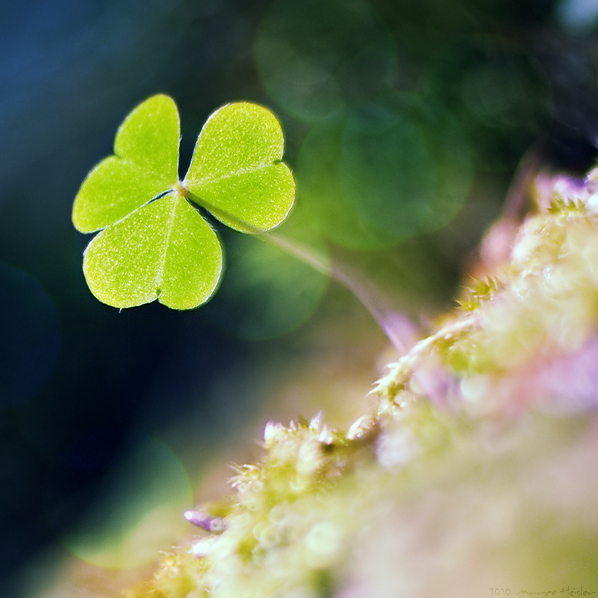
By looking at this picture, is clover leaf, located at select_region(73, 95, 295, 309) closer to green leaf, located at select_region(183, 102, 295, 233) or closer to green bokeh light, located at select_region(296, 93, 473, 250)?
green leaf, located at select_region(183, 102, 295, 233)

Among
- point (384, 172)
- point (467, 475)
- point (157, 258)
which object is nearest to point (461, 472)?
point (467, 475)

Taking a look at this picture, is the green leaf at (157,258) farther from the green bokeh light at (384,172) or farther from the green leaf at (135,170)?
the green bokeh light at (384,172)

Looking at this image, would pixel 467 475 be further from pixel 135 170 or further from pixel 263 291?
pixel 135 170

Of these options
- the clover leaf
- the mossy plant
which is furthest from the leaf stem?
the mossy plant

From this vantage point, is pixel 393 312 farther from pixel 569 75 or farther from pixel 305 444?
pixel 569 75

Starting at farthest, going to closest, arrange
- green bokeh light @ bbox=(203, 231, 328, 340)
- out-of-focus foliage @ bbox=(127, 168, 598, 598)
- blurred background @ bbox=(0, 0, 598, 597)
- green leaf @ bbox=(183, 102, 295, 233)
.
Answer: green bokeh light @ bbox=(203, 231, 328, 340)
blurred background @ bbox=(0, 0, 598, 597)
green leaf @ bbox=(183, 102, 295, 233)
out-of-focus foliage @ bbox=(127, 168, 598, 598)

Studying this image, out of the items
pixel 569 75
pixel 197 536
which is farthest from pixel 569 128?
pixel 197 536

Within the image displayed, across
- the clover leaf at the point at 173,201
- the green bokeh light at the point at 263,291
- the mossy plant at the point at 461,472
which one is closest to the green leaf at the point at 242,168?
the clover leaf at the point at 173,201
